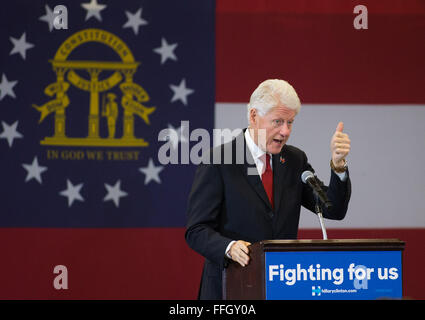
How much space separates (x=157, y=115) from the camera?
11.8 ft

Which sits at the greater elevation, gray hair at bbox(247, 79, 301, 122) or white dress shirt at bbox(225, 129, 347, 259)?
gray hair at bbox(247, 79, 301, 122)

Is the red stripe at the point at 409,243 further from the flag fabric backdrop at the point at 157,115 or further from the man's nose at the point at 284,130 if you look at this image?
the man's nose at the point at 284,130

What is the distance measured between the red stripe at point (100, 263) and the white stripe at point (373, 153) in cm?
80

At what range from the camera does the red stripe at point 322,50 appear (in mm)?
3656

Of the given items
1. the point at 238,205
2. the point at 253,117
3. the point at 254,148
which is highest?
the point at 253,117

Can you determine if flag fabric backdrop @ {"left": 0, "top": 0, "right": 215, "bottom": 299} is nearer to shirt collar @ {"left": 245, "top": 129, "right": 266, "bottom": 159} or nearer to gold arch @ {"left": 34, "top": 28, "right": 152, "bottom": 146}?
gold arch @ {"left": 34, "top": 28, "right": 152, "bottom": 146}

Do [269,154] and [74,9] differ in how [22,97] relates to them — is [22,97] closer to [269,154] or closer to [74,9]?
[74,9]

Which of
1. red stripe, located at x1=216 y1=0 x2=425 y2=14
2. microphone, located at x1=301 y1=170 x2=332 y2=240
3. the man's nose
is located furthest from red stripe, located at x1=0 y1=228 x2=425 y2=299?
microphone, located at x1=301 y1=170 x2=332 y2=240

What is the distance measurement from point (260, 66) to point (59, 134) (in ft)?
4.21

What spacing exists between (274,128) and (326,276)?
64 cm

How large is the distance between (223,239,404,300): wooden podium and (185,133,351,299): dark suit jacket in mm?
381

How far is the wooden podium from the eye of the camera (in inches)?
63.8

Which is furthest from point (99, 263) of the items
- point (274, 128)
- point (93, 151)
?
point (274, 128)

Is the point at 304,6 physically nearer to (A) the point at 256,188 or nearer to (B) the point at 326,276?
(A) the point at 256,188
